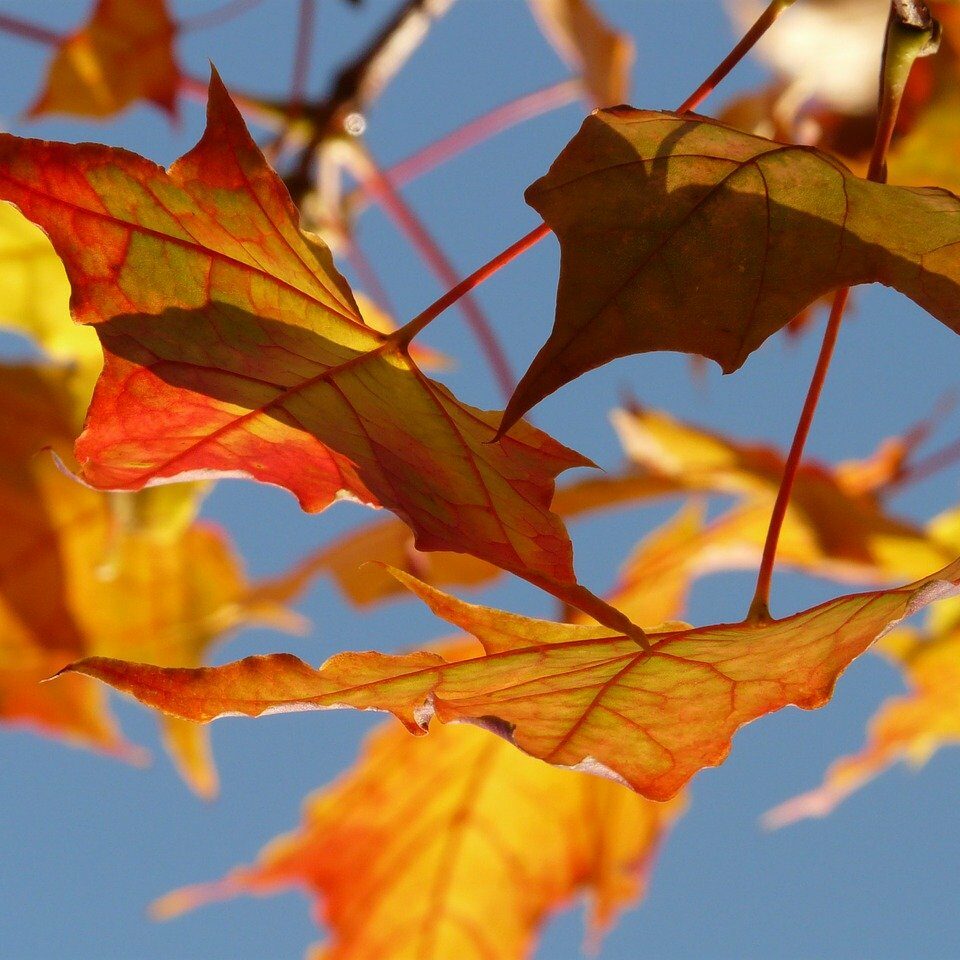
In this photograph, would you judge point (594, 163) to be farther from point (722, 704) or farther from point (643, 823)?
point (643, 823)

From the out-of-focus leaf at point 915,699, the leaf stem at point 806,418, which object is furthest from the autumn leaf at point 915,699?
the leaf stem at point 806,418

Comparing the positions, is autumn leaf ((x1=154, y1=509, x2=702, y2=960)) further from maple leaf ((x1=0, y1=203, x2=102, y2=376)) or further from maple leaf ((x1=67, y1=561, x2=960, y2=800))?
maple leaf ((x1=67, y1=561, x2=960, y2=800))

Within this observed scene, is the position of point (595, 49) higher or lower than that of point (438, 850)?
higher

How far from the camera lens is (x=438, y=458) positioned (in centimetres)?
33

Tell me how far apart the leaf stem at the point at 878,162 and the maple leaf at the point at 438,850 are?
541 mm

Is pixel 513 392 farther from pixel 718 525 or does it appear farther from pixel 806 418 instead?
pixel 718 525

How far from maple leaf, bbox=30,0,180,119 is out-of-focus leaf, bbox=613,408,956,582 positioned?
0.38 meters

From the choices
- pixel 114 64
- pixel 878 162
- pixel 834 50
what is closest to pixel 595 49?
pixel 834 50

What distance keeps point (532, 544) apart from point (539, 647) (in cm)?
3

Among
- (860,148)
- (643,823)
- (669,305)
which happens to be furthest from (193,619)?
(669,305)

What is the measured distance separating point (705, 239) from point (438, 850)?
2.36 ft

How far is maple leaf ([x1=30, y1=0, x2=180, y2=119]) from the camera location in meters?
0.76

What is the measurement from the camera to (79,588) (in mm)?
891

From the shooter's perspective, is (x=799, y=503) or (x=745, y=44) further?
(x=799, y=503)
